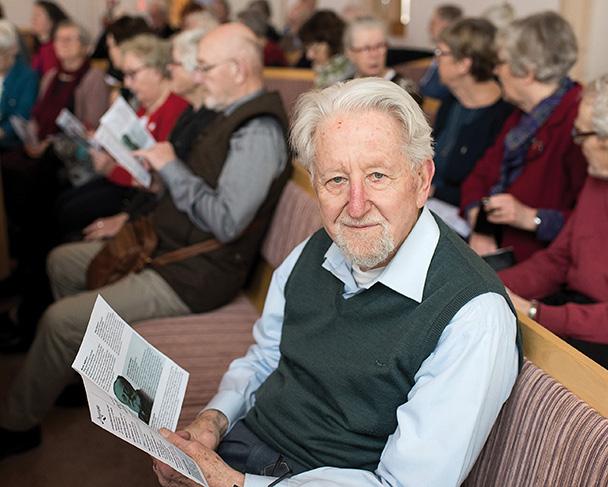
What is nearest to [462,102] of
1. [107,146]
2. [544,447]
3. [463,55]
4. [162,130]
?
[463,55]

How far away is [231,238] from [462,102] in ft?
4.92

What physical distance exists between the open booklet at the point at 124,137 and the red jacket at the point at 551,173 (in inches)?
56.8

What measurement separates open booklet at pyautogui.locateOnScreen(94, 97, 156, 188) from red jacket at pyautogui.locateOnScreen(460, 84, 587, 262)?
4.73 ft

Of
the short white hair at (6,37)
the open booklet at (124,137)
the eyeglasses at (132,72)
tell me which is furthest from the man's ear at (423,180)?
the short white hair at (6,37)

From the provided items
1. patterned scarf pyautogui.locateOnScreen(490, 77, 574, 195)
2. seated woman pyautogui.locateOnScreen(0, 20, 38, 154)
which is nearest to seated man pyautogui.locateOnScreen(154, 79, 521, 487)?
patterned scarf pyautogui.locateOnScreen(490, 77, 574, 195)

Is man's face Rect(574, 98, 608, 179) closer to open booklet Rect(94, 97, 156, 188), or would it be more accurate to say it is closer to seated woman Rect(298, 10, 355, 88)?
open booklet Rect(94, 97, 156, 188)

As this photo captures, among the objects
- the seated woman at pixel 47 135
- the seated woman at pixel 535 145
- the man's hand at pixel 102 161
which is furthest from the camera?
the seated woman at pixel 47 135

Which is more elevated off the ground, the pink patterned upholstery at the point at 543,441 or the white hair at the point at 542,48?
the white hair at the point at 542,48

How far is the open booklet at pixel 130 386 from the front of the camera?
1.51 meters

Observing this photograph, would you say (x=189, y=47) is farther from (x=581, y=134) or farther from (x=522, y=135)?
(x=581, y=134)

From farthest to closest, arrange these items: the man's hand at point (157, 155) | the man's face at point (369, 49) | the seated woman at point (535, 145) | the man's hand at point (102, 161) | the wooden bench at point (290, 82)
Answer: the wooden bench at point (290, 82) → the man's face at point (369, 49) → the man's hand at point (102, 161) → the man's hand at point (157, 155) → the seated woman at point (535, 145)

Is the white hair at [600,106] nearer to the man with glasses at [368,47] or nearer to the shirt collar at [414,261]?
the shirt collar at [414,261]

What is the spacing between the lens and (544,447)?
4.96 ft

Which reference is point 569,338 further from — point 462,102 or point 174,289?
point 462,102
